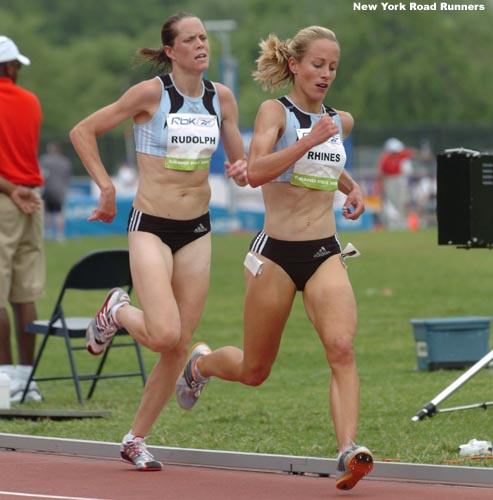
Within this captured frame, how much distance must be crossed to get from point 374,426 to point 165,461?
5.44 feet

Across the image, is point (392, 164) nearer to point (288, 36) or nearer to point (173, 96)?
point (173, 96)

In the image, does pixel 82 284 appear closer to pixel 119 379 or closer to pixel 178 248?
pixel 119 379

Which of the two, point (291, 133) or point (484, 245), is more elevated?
point (291, 133)

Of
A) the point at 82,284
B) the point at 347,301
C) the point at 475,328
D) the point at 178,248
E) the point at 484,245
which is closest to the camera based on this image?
the point at 347,301

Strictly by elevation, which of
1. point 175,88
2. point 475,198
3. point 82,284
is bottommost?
point 82,284

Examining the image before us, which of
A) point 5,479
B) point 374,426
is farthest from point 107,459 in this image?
point 374,426

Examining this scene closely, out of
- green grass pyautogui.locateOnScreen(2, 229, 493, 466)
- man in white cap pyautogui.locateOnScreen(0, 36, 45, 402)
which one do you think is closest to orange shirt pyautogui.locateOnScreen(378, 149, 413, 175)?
green grass pyautogui.locateOnScreen(2, 229, 493, 466)

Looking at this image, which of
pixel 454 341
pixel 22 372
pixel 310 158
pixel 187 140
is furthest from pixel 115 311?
pixel 454 341

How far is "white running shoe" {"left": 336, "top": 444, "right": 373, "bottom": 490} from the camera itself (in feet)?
25.3

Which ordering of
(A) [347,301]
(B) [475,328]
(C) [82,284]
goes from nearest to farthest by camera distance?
(A) [347,301]
(C) [82,284]
(B) [475,328]

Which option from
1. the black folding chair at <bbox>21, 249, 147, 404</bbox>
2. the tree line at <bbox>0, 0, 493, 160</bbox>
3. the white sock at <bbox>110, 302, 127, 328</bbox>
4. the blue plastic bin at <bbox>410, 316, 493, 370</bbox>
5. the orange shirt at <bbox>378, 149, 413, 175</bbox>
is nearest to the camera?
the white sock at <bbox>110, 302, 127, 328</bbox>

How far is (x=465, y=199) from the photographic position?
988 centimetres

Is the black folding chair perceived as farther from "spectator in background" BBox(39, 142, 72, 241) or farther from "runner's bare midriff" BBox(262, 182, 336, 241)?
"spectator in background" BBox(39, 142, 72, 241)

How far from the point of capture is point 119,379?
13.9 m
